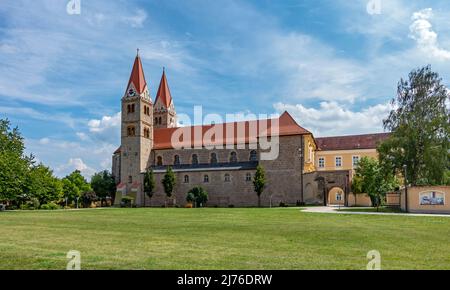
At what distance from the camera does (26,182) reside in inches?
1913

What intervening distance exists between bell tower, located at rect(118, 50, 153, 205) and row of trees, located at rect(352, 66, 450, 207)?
108ft

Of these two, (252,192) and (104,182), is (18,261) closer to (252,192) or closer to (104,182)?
(252,192)

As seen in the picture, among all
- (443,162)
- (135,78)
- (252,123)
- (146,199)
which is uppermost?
(135,78)

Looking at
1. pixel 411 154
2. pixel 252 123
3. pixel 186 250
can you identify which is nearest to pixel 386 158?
pixel 411 154

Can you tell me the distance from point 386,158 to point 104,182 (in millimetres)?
41232

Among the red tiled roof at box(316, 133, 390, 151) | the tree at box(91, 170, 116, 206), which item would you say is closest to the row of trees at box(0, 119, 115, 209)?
the tree at box(91, 170, 116, 206)

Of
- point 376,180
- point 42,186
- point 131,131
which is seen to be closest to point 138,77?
point 131,131

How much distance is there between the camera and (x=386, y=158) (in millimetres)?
37188

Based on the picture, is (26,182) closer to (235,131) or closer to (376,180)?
(235,131)

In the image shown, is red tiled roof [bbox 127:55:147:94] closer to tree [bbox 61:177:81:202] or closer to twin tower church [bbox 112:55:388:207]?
twin tower church [bbox 112:55:388:207]

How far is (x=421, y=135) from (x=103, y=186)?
44379 millimetres

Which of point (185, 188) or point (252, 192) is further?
point (185, 188)
